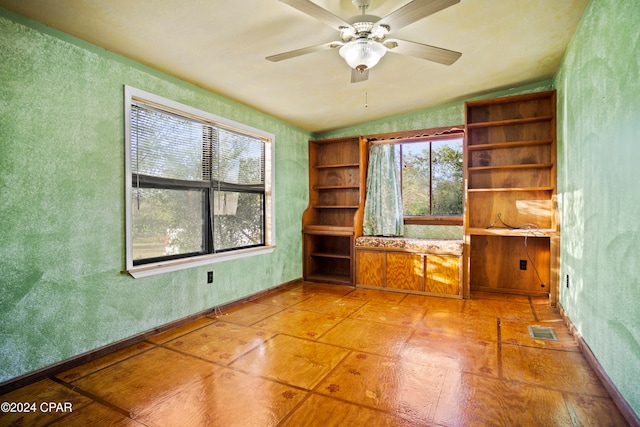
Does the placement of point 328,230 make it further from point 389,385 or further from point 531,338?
point 389,385

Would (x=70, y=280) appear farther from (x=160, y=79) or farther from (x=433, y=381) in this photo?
(x=433, y=381)

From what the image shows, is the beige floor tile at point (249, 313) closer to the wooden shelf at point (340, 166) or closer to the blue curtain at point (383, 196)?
the blue curtain at point (383, 196)

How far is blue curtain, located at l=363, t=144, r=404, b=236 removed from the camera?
4.84 metres

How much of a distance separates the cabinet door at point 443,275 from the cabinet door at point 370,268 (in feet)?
2.07

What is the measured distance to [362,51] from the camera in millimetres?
2152

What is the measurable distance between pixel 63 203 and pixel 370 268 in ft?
11.7

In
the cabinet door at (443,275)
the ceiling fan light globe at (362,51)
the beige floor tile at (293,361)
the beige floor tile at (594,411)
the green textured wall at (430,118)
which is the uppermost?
the green textured wall at (430,118)

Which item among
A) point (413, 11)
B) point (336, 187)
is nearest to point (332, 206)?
point (336, 187)

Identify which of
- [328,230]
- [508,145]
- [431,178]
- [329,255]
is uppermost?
[508,145]

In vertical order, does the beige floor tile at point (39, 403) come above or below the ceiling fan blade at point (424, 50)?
below

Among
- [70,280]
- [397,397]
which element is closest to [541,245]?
[397,397]

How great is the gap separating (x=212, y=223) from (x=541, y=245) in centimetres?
407

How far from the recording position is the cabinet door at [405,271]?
169 inches

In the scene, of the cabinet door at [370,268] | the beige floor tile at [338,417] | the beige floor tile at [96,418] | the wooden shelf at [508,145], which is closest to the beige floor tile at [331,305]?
the cabinet door at [370,268]
